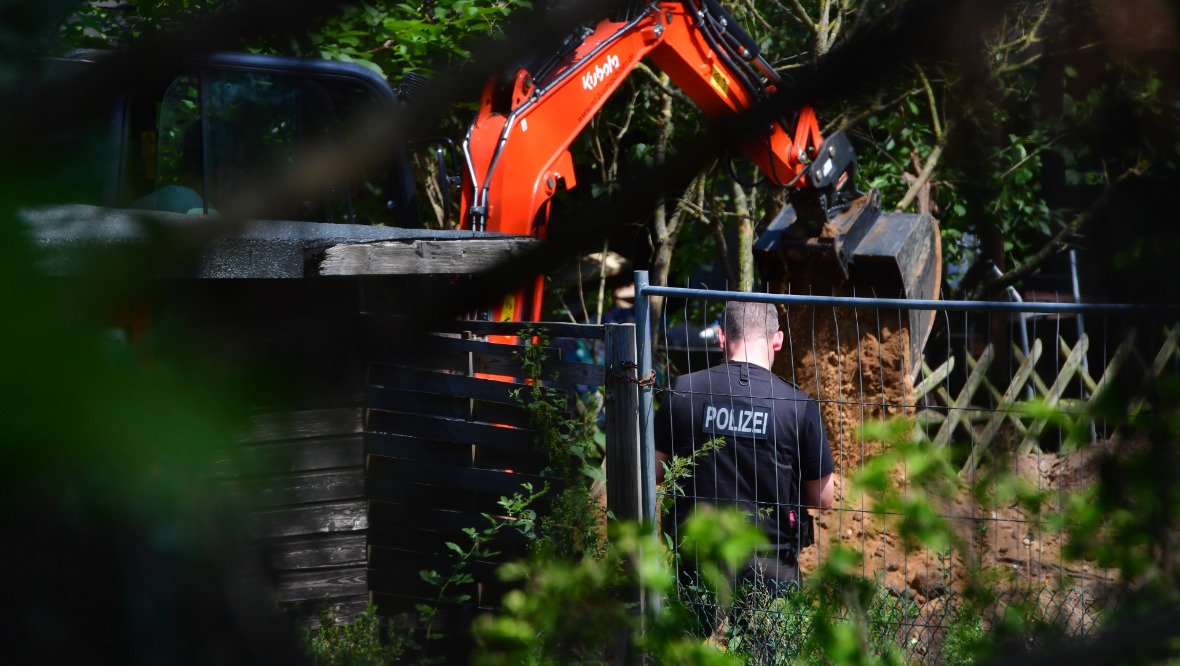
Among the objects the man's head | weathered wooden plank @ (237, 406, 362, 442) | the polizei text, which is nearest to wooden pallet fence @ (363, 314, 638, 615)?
the polizei text

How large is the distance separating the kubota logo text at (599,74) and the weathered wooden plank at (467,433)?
2.32 metres

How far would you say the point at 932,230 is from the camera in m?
6.27

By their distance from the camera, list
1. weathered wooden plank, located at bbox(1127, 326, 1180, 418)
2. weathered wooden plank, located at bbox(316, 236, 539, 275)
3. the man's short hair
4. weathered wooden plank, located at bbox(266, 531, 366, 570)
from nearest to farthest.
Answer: weathered wooden plank, located at bbox(1127, 326, 1180, 418)
weathered wooden plank, located at bbox(316, 236, 539, 275)
weathered wooden plank, located at bbox(266, 531, 366, 570)
the man's short hair

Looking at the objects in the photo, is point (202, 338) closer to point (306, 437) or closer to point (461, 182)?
point (306, 437)

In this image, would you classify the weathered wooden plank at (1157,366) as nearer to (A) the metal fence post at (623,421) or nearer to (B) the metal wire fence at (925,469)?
(B) the metal wire fence at (925,469)

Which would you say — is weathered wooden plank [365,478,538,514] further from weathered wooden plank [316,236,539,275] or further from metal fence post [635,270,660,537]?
weathered wooden plank [316,236,539,275]

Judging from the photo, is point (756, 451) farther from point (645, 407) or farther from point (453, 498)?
point (453, 498)

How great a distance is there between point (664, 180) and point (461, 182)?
15.5 ft

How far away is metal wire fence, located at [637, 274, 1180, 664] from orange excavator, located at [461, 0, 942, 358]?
36 centimetres

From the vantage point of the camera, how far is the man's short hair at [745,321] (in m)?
4.62

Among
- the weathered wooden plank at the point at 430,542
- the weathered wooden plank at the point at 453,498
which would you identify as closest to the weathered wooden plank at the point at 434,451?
the weathered wooden plank at the point at 453,498

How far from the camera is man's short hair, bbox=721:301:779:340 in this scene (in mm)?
4617

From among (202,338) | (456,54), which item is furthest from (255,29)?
(456,54)

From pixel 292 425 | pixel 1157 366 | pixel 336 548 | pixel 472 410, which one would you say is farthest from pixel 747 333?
pixel 292 425
